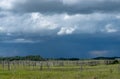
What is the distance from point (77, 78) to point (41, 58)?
143225mm

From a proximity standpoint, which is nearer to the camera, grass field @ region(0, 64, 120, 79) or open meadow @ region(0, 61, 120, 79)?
grass field @ region(0, 64, 120, 79)

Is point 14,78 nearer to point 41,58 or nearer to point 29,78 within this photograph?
point 29,78

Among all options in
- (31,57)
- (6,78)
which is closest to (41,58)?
(31,57)

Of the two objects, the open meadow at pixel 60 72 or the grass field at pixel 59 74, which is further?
the open meadow at pixel 60 72

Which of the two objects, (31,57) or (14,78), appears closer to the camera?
(14,78)

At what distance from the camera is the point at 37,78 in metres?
39.0

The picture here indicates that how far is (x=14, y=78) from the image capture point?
4044cm

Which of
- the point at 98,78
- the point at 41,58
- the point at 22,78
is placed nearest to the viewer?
the point at 98,78

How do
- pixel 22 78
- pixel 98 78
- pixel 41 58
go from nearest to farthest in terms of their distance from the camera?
pixel 98 78 < pixel 22 78 < pixel 41 58

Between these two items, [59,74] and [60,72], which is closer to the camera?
[59,74]

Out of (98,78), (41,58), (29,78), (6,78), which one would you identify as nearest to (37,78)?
(29,78)

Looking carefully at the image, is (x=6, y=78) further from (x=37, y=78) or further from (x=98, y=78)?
(x=98, y=78)

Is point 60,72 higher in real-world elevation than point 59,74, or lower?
higher

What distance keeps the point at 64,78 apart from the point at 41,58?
143 m
